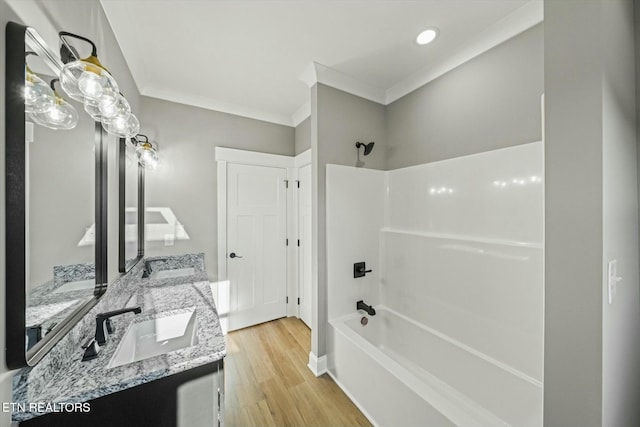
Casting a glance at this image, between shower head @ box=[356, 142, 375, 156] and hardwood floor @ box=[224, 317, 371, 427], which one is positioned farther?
shower head @ box=[356, 142, 375, 156]

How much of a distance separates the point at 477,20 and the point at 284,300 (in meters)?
3.17

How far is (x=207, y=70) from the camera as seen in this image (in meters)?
2.02

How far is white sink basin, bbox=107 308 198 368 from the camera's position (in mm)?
1196

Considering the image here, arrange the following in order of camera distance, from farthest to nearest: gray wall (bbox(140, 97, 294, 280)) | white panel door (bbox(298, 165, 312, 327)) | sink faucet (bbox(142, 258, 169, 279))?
white panel door (bbox(298, 165, 312, 327)), gray wall (bbox(140, 97, 294, 280)), sink faucet (bbox(142, 258, 169, 279))

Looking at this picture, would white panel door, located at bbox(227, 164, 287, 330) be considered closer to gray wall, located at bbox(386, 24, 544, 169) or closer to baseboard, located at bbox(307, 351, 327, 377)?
baseboard, located at bbox(307, 351, 327, 377)

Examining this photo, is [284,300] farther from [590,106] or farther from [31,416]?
[590,106]

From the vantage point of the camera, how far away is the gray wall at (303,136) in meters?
2.72

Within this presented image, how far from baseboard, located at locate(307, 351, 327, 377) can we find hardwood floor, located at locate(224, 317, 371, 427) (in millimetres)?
36

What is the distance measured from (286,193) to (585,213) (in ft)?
8.54

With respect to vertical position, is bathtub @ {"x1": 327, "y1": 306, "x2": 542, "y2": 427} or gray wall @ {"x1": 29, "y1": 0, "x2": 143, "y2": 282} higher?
gray wall @ {"x1": 29, "y1": 0, "x2": 143, "y2": 282}

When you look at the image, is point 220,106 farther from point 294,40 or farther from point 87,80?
point 87,80

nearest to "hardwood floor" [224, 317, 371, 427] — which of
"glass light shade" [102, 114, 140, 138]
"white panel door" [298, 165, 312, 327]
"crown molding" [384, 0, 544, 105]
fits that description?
"white panel door" [298, 165, 312, 327]

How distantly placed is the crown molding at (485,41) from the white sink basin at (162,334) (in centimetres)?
248

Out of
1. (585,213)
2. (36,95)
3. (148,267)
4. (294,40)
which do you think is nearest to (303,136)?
(294,40)
